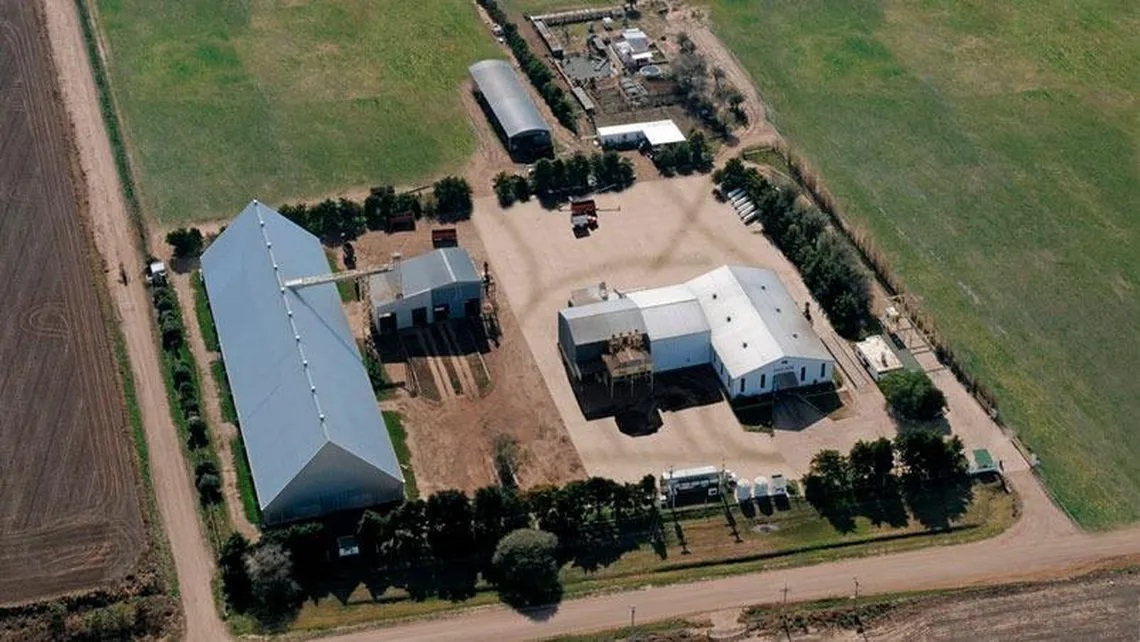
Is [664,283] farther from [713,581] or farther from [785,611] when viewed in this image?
[785,611]

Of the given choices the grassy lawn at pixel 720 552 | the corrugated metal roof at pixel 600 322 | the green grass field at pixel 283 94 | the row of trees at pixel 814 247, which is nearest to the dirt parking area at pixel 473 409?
the corrugated metal roof at pixel 600 322

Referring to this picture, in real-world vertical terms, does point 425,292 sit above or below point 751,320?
above

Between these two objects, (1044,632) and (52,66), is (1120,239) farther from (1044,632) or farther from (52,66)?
(52,66)

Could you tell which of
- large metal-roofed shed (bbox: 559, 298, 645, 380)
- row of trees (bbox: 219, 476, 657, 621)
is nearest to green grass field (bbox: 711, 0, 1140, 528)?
large metal-roofed shed (bbox: 559, 298, 645, 380)

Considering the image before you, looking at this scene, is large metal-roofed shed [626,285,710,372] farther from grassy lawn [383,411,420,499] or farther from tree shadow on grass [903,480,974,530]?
grassy lawn [383,411,420,499]

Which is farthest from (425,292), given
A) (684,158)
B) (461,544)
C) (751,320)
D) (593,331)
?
(684,158)
